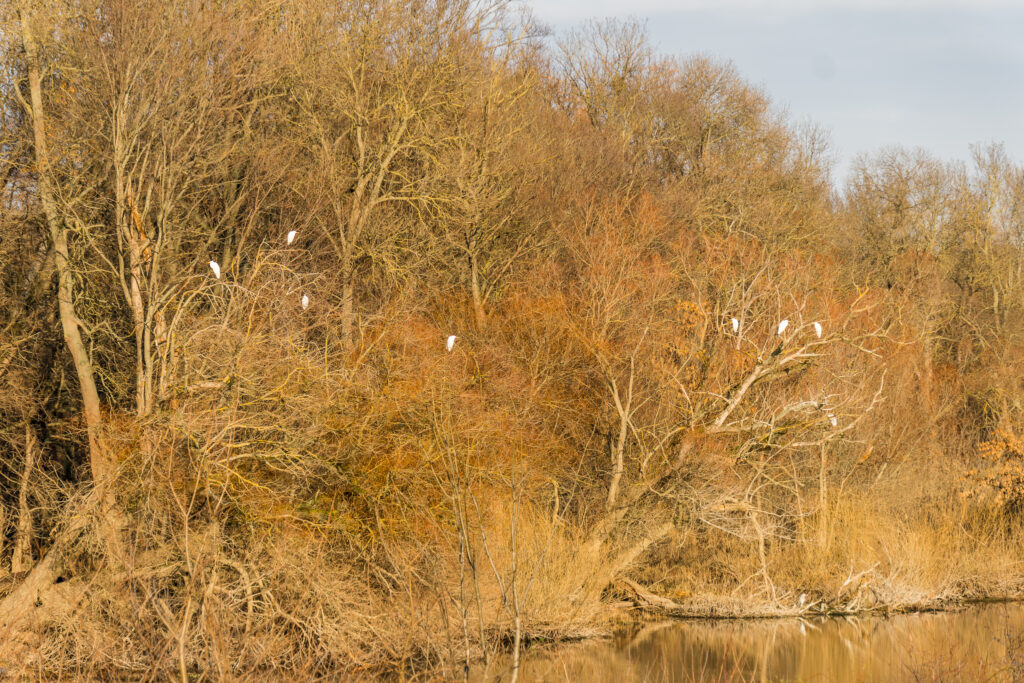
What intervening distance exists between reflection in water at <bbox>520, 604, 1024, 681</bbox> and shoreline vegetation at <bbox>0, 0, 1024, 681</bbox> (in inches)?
25.6

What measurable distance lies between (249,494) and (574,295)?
31.9 ft

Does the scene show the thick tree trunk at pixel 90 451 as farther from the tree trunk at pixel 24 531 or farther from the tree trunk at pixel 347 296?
the tree trunk at pixel 347 296

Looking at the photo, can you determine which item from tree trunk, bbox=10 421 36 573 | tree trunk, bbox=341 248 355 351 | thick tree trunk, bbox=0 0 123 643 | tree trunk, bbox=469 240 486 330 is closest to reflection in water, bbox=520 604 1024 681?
thick tree trunk, bbox=0 0 123 643

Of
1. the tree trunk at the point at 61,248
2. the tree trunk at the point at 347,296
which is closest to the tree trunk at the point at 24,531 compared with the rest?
the tree trunk at the point at 61,248

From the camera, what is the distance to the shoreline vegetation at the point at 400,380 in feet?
46.3

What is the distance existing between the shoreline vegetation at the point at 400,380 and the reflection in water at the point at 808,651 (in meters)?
0.65

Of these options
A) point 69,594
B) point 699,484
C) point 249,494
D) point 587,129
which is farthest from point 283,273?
point 587,129

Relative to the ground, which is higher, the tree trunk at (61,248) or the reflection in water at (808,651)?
the tree trunk at (61,248)

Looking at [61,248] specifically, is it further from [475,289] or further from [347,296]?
[475,289]

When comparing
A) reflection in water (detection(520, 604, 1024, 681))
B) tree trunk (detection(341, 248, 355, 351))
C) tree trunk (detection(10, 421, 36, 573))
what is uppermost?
tree trunk (detection(341, 248, 355, 351))

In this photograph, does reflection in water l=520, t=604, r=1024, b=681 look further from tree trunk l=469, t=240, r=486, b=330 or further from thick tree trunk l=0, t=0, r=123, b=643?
tree trunk l=469, t=240, r=486, b=330

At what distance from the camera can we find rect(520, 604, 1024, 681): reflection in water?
48.5 ft

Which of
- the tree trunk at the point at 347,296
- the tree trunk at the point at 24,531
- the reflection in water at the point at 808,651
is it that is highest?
the tree trunk at the point at 347,296

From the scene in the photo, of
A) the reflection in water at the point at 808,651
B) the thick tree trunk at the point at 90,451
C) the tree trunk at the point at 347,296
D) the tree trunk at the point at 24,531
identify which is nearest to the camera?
the thick tree trunk at the point at 90,451
